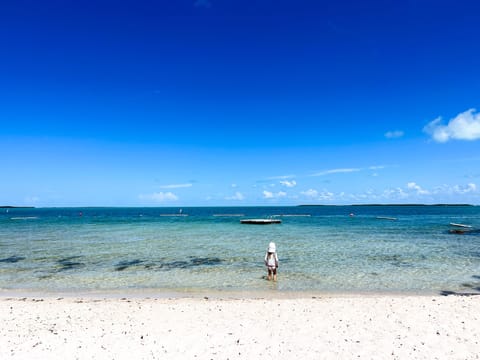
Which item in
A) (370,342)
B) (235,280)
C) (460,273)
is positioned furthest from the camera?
(460,273)

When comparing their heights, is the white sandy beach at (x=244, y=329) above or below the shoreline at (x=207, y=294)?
above

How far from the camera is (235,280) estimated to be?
1694 centimetres

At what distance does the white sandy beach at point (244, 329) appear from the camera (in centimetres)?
760

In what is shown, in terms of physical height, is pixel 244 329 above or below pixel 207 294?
above

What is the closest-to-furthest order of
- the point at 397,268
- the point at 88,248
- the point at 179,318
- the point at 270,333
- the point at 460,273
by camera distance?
the point at 270,333, the point at 179,318, the point at 460,273, the point at 397,268, the point at 88,248

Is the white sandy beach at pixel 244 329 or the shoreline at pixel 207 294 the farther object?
the shoreline at pixel 207 294

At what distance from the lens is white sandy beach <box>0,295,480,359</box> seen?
7.60 metres

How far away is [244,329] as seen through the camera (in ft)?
30.0

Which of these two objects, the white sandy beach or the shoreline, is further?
the shoreline

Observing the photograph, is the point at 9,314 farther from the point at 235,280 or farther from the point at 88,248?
the point at 88,248

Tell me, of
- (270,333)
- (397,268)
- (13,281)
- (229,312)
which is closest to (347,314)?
(270,333)

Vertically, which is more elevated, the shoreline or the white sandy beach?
the white sandy beach

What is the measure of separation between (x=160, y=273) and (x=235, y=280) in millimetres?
5065

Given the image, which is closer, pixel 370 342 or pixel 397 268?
pixel 370 342
